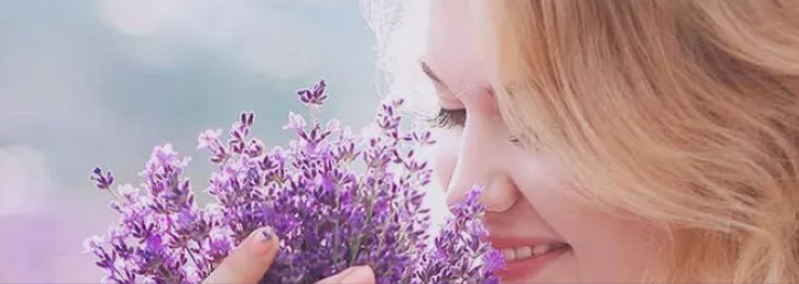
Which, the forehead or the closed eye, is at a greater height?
the forehead

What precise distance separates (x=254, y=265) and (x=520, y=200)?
0.33m

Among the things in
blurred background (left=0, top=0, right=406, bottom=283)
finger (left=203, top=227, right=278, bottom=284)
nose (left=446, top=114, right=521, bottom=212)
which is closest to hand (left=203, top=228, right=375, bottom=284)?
finger (left=203, top=227, right=278, bottom=284)

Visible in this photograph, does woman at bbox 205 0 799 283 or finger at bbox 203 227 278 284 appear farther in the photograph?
woman at bbox 205 0 799 283

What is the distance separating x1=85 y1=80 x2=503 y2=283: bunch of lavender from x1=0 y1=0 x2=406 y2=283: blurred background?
42 cm

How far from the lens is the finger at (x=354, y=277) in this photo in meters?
0.74

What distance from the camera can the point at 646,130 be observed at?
0.96m

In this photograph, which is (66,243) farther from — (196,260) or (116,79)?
(196,260)

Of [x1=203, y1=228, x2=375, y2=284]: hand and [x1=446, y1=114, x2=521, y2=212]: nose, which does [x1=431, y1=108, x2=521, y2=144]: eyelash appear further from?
[x1=203, y1=228, x2=375, y2=284]: hand

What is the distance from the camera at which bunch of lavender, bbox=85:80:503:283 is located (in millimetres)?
764

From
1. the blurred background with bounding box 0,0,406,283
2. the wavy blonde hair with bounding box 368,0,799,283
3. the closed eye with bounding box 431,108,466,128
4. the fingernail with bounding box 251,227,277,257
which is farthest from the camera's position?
the blurred background with bounding box 0,0,406,283

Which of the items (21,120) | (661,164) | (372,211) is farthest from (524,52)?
(21,120)

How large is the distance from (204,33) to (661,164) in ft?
1.76

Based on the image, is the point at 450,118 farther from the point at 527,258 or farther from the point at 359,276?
the point at 359,276

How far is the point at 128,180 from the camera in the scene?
1224 millimetres
